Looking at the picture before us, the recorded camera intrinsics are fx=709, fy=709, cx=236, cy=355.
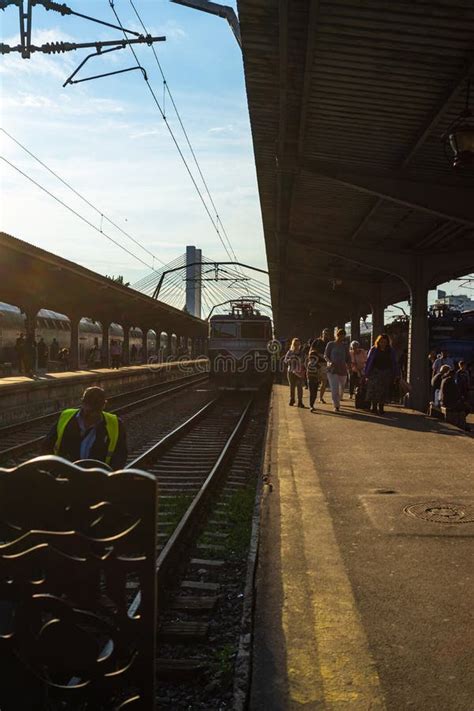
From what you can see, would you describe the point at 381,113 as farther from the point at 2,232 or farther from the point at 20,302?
the point at 20,302

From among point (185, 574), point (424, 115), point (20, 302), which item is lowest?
point (185, 574)

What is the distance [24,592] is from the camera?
8.36 feet

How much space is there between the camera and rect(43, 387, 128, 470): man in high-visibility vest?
16.4 ft

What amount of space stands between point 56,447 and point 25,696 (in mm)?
2508

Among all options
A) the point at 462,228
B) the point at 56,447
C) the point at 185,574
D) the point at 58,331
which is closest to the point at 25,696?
the point at 56,447

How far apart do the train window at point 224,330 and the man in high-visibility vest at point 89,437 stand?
19911 millimetres

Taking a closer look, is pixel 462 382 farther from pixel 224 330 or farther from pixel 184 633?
→ pixel 224 330

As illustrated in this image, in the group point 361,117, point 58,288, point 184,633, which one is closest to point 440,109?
point 361,117

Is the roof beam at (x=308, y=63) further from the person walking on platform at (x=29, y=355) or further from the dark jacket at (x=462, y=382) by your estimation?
the person walking on platform at (x=29, y=355)

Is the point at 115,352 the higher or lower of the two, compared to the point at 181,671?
higher

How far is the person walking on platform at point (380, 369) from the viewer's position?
13.7 m

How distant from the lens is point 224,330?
82.3ft

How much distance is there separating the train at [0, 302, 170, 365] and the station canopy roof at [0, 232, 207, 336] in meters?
3.82

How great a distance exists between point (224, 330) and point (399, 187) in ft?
46.6
